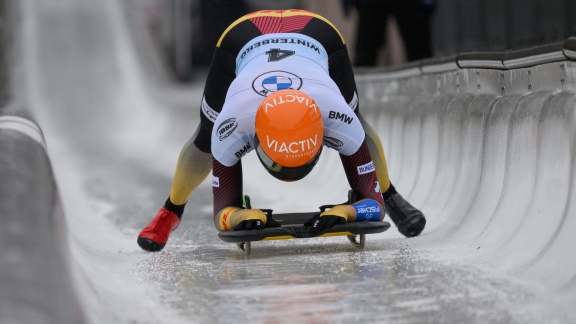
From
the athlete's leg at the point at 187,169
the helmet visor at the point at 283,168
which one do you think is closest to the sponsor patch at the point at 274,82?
the helmet visor at the point at 283,168

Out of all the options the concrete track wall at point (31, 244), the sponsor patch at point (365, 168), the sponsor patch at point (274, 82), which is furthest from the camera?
the sponsor patch at point (365, 168)

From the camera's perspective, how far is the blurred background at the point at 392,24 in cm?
559

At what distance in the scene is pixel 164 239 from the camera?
5.39m

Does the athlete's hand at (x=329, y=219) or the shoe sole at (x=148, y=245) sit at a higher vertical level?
the athlete's hand at (x=329, y=219)

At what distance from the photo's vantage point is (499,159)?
17.6 ft

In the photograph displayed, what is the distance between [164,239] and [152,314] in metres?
2.00

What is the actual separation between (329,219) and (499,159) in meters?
1.12

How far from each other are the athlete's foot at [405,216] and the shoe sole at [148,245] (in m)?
1.18

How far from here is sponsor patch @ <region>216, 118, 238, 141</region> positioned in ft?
15.4

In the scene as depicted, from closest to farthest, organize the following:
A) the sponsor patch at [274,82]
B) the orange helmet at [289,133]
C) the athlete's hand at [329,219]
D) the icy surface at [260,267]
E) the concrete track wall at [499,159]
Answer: the icy surface at [260,267]
the concrete track wall at [499,159]
the orange helmet at [289,133]
the athlete's hand at [329,219]
the sponsor patch at [274,82]

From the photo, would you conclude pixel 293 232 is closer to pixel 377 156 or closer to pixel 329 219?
pixel 329 219

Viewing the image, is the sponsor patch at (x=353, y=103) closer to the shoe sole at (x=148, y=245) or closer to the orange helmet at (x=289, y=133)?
the orange helmet at (x=289, y=133)

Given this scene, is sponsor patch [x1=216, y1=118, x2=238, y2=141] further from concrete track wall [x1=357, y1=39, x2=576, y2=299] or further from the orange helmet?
concrete track wall [x1=357, y1=39, x2=576, y2=299]

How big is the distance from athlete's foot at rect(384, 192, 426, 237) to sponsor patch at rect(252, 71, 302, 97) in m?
0.99
